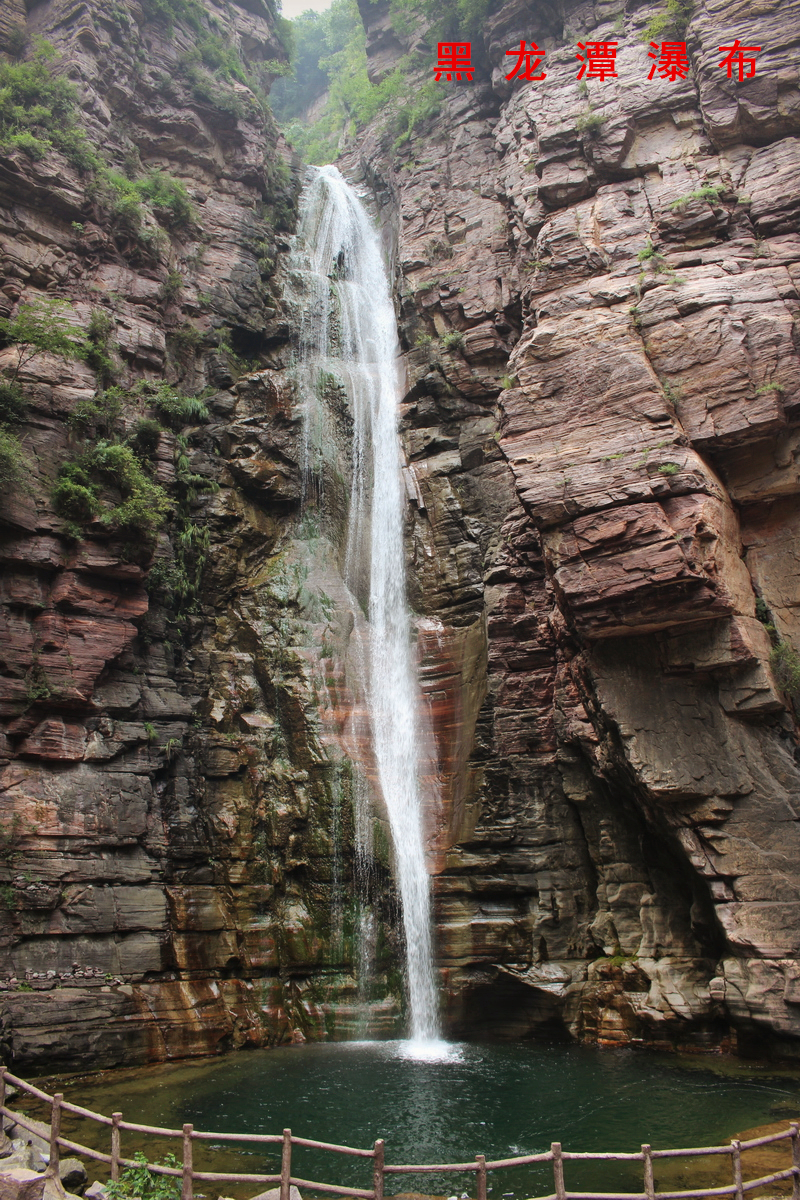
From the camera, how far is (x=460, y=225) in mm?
25938

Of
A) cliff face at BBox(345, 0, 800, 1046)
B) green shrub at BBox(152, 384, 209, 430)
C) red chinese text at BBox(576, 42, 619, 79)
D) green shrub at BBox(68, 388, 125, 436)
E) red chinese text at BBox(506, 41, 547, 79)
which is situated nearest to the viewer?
cliff face at BBox(345, 0, 800, 1046)

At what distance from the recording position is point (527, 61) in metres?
26.1

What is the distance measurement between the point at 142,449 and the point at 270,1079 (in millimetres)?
14644

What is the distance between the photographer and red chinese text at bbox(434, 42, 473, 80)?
2973 centimetres

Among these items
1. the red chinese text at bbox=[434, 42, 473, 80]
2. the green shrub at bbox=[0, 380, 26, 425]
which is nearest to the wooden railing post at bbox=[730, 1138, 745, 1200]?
the green shrub at bbox=[0, 380, 26, 425]

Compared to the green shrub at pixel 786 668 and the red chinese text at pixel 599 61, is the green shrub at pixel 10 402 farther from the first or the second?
the red chinese text at pixel 599 61

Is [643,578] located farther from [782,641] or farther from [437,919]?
[437,919]

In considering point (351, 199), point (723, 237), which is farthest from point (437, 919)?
point (351, 199)

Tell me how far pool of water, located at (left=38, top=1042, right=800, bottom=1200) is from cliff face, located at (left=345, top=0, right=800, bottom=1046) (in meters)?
1.62

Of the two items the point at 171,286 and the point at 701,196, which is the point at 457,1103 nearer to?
the point at 701,196

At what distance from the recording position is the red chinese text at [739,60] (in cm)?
1827

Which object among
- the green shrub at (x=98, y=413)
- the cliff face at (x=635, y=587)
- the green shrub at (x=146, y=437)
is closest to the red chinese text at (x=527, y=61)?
the cliff face at (x=635, y=587)

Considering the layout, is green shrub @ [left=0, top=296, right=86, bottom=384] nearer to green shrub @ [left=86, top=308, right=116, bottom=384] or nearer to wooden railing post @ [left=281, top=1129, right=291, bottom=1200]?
green shrub @ [left=86, top=308, right=116, bottom=384]

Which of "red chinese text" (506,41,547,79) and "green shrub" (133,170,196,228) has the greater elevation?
"red chinese text" (506,41,547,79)
